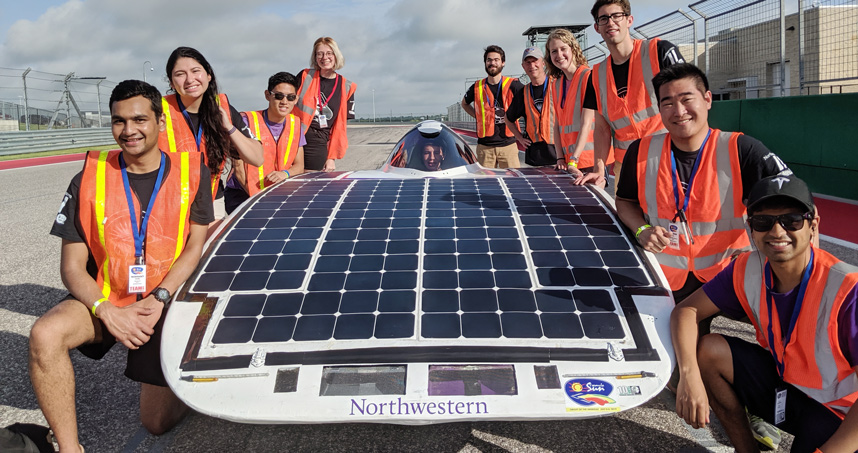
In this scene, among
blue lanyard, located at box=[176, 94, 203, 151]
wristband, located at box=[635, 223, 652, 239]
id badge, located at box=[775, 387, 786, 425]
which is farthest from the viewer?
blue lanyard, located at box=[176, 94, 203, 151]

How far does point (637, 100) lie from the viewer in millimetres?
4633

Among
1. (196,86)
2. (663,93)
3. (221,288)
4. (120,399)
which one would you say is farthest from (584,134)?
(120,399)

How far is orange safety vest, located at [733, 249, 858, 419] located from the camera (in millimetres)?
2287

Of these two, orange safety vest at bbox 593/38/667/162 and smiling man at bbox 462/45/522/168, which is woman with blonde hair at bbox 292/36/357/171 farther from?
orange safety vest at bbox 593/38/667/162

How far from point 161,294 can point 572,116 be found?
4385mm

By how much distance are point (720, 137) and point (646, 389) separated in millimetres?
1701

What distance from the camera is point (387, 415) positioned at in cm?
239

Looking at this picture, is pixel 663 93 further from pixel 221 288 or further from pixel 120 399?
pixel 120 399

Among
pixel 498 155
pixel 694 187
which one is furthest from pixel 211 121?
pixel 498 155

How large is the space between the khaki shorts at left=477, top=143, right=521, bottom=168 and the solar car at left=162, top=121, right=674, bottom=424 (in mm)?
4255

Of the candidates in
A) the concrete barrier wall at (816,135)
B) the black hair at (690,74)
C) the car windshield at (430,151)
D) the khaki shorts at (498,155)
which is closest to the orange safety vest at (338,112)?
the car windshield at (430,151)

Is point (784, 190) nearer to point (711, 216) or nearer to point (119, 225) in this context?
point (711, 216)

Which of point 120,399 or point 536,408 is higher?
point 536,408

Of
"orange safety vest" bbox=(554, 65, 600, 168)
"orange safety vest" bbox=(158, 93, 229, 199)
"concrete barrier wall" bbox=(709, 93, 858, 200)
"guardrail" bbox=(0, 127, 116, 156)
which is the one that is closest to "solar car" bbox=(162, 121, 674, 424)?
"orange safety vest" bbox=(158, 93, 229, 199)
